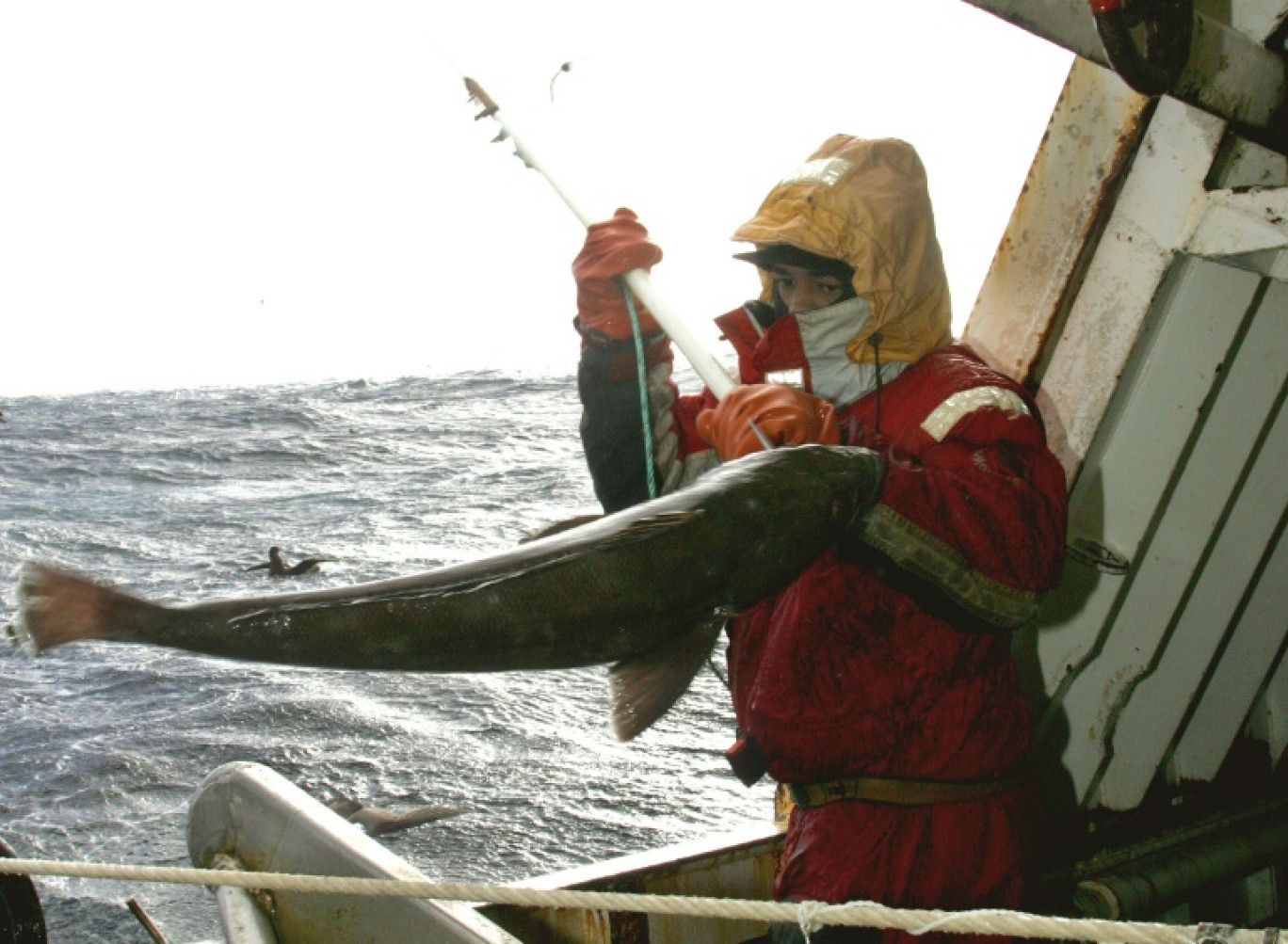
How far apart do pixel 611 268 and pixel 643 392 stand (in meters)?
0.31

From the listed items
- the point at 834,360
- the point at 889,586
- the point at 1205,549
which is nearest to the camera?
the point at 889,586

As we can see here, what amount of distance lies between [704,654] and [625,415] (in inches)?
42.5

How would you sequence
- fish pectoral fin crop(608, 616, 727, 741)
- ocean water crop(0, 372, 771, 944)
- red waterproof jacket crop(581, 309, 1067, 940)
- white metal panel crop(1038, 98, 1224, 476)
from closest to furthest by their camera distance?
1. fish pectoral fin crop(608, 616, 727, 741)
2. red waterproof jacket crop(581, 309, 1067, 940)
3. white metal panel crop(1038, 98, 1224, 476)
4. ocean water crop(0, 372, 771, 944)

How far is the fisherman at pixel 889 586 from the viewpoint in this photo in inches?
74.3

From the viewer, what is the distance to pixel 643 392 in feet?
8.38

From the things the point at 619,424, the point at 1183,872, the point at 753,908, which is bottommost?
the point at 1183,872

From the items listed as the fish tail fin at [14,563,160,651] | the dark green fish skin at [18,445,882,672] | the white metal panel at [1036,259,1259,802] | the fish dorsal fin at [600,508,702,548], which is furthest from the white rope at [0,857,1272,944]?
the white metal panel at [1036,259,1259,802]

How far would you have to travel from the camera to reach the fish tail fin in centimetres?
144

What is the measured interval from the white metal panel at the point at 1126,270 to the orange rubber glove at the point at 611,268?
1331 mm

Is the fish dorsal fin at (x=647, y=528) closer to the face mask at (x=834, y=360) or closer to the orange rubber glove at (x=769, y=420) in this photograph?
the orange rubber glove at (x=769, y=420)

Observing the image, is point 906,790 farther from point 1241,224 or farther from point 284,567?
point 284,567

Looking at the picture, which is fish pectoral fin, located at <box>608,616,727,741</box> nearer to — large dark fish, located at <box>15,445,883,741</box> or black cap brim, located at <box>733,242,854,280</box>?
large dark fish, located at <box>15,445,883,741</box>

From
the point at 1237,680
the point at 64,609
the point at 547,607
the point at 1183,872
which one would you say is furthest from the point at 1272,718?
the point at 64,609

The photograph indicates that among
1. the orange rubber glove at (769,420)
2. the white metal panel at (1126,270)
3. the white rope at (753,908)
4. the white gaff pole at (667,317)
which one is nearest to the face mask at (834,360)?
the white gaff pole at (667,317)
